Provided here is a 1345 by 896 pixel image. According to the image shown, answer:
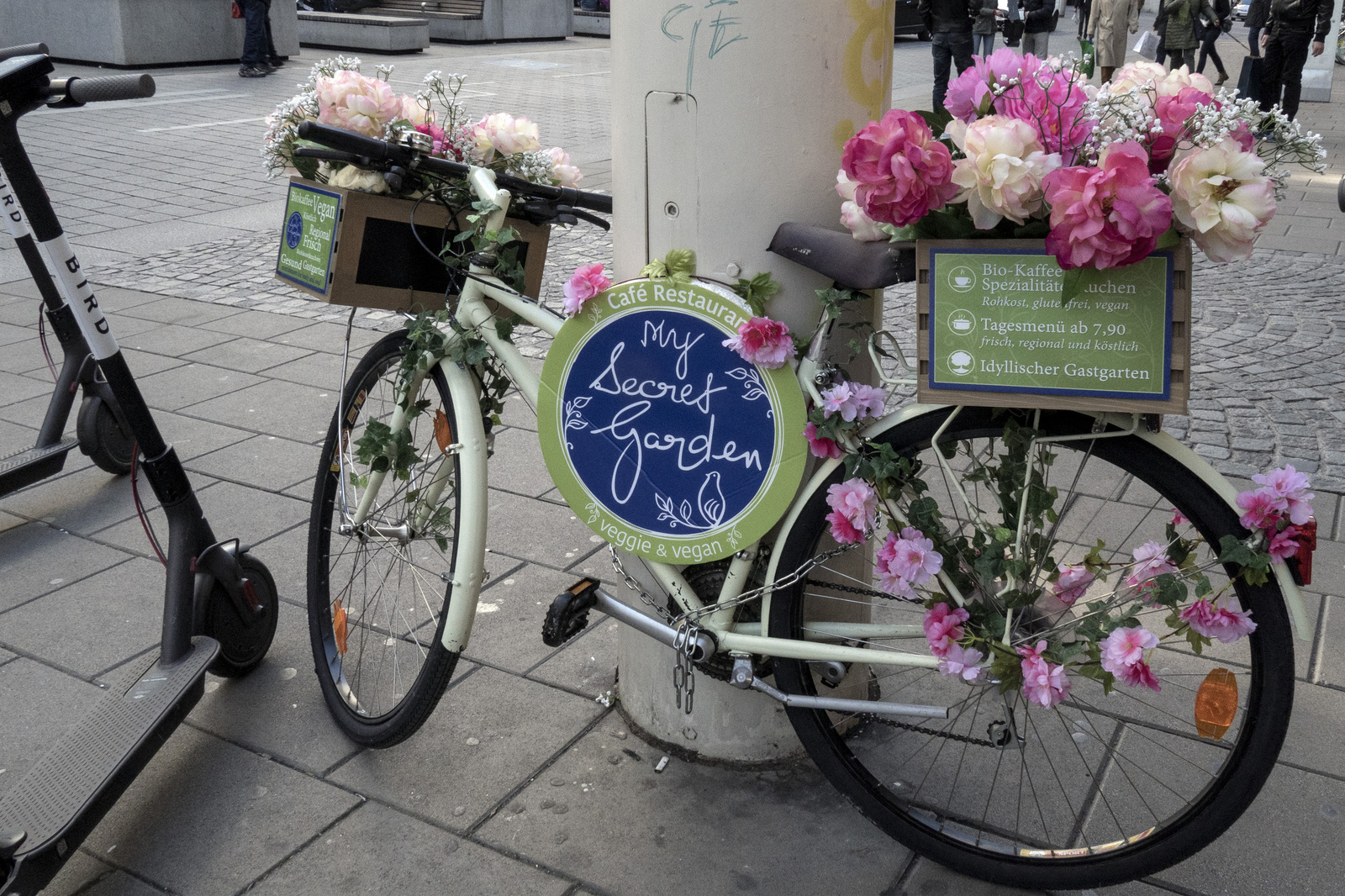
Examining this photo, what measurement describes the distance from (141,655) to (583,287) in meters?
1.67

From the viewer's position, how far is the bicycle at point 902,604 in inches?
75.3

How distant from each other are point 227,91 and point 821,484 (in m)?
14.0

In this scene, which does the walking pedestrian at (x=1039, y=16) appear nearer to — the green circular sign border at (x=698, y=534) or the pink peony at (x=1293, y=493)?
the green circular sign border at (x=698, y=534)

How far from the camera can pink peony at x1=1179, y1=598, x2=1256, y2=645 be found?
179 cm

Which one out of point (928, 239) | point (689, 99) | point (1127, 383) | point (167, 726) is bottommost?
point (167, 726)

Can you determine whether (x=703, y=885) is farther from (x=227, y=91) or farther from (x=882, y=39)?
(x=227, y=91)

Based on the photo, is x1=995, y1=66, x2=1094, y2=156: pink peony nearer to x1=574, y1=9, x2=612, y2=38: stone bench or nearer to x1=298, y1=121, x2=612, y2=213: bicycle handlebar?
x1=298, y1=121, x2=612, y2=213: bicycle handlebar

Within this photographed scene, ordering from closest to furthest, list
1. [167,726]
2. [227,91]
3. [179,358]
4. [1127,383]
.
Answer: [1127,383], [167,726], [179,358], [227,91]

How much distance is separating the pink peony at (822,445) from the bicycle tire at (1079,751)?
0.15 ft

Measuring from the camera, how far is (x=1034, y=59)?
A: 5.78 ft

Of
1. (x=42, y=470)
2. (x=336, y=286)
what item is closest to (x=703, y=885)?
(x=336, y=286)

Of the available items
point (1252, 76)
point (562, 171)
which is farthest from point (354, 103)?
point (1252, 76)

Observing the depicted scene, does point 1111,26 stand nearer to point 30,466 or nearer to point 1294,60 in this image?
point 1294,60

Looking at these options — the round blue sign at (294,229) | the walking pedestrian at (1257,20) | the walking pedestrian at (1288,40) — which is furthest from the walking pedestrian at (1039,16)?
the round blue sign at (294,229)
